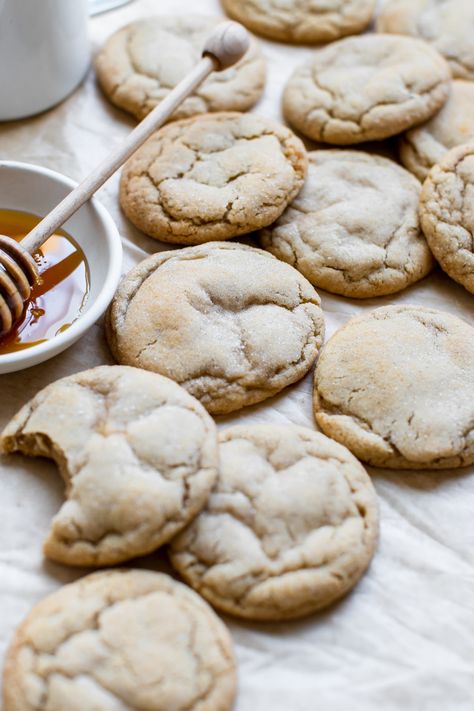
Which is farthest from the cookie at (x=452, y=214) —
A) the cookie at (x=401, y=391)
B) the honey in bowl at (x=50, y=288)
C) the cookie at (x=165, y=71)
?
the honey in bowl at (x=50, y=288)

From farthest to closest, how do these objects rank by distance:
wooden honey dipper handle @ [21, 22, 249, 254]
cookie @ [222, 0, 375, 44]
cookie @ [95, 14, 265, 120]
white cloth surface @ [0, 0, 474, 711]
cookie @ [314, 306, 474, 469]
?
cookie @ [222, 0, 375, 44], cookie @ [95, 14, 265, 120], wooden honey dipper handle @ [21, 22, 249, 254], cookie @ [314, 306, 474, 469], white cloth surface @ [0, 0, 474, 711]

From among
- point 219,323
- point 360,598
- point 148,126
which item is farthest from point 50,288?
point 360,598

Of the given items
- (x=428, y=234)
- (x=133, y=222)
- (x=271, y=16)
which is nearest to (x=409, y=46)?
(x=271, y=16)

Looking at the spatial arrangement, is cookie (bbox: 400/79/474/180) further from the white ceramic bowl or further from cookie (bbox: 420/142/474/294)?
A: the white ceramic bowl

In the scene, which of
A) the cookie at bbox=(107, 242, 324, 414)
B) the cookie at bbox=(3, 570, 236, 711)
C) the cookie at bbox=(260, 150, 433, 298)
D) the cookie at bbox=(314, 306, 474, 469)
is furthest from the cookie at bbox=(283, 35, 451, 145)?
the cookie at bbox=(3, 570, 236, 711)

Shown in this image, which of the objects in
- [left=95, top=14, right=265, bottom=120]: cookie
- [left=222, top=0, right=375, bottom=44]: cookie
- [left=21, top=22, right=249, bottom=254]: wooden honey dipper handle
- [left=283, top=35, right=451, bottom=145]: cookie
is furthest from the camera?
[left=222, top=0, right=375, bottom=44]: cookie

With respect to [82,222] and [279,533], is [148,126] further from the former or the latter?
[279,533]

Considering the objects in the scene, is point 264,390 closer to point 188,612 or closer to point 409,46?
point 188,612
